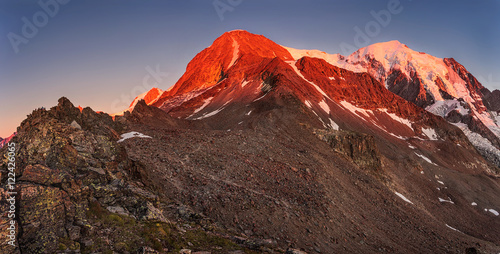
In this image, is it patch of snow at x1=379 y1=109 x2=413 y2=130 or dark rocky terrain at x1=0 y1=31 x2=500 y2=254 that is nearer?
dark rocky terrain at x1=0 y1=31 x2=500 y2=254

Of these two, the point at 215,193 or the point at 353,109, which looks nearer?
the point at 215,193

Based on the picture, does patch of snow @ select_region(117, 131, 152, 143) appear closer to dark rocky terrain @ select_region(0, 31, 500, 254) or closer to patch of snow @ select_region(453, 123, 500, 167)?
dark rocky terrain @ select_region(0, 31, 500, 254)

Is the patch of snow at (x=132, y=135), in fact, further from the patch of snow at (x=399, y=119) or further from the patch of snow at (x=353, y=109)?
the patch of snow at (x=399, y=119)

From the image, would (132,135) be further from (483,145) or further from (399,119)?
(483,145)

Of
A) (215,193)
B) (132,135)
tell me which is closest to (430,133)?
(132,135)

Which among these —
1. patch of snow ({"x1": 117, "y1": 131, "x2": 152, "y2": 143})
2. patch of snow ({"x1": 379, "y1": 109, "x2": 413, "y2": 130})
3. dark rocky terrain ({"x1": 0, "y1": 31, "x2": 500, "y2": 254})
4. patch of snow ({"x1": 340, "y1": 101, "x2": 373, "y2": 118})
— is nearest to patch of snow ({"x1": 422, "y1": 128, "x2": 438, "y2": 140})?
patch of snow ({"x1": 379, "y1": 109, "x2": 413, "y2": 130})

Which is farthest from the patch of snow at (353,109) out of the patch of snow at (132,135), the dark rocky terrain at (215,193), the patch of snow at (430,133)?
the patch of snow at (132,135)

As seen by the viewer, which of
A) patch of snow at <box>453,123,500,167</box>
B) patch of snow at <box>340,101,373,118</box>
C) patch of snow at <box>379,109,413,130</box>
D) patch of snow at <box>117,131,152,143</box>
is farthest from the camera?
patch of snow at <box>453,123,500,167</box>

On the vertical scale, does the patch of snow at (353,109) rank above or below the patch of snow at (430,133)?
above

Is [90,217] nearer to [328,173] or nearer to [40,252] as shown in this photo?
[40,252]

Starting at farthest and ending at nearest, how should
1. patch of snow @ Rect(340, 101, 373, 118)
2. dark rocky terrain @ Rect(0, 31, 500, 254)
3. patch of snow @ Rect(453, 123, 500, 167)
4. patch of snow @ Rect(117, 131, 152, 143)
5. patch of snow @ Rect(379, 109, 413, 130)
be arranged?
patch of snow @ Rect(453, 123, 500, 167) < patch of snow @ Rect(379, 109, 413, 130) < patch of snow @ Rect(340, 101, 373, 118) < patch of snow @ Rect(117, 131, 152, 143) < dark rocky terrain @ Rect(0, 31, 500, 254)

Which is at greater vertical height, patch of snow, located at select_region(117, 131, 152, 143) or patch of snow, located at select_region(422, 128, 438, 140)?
patch of snow, located at select_region(422, 128, 438, 140)

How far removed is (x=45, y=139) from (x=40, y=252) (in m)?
7.39

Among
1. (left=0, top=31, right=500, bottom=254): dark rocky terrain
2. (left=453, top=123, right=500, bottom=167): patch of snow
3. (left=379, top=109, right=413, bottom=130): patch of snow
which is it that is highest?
(left=379, top=109, right=413, bottom=130): patch of snow
